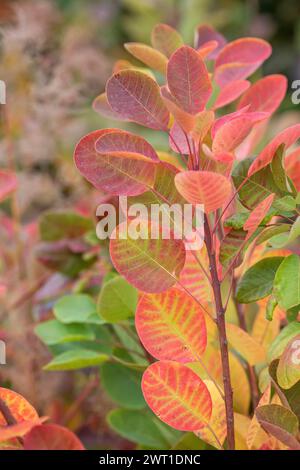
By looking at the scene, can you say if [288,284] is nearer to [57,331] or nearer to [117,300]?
[117,300]

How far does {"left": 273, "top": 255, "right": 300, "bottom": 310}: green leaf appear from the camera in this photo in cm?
45

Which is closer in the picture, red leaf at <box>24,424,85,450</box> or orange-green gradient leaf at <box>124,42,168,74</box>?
red leaf at <box>24,424,85,450</box>

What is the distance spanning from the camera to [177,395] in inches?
18.7

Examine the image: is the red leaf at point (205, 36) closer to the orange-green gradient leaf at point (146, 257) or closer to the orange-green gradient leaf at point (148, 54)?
the orange-green gradient leaf at point (148, 54)

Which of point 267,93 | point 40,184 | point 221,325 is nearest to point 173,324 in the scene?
point 221,325

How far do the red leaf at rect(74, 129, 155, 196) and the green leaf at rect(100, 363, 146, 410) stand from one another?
277mm

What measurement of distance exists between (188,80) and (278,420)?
9.0 inches

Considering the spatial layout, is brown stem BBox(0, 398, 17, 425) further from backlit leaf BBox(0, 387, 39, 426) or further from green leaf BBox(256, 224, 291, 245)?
green leaf BBox(256, 224, 291, 245)

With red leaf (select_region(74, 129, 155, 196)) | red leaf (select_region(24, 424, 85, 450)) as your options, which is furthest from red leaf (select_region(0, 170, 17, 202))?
red leaf (select_region(24, 424, 85, 450))

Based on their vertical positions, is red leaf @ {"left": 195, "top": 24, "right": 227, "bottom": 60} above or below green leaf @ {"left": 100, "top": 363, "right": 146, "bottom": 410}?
above

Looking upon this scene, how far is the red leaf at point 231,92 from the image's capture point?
0.56 m

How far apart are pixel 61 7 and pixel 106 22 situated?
0.17 meters

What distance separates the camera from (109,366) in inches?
27.5

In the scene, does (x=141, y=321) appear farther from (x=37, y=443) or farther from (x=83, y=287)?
(x=83, y=287)
